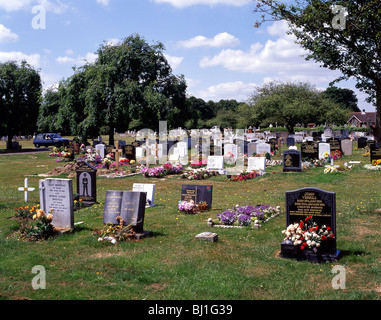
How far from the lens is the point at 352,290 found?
6484mm

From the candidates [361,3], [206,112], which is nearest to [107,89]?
[361,3]

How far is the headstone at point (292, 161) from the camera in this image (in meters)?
21.9

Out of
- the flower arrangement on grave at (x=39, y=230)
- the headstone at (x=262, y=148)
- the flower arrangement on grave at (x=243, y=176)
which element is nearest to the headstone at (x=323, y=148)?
the headstone at (x=262, y=148)

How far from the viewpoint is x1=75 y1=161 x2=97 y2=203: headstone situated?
1460 cm

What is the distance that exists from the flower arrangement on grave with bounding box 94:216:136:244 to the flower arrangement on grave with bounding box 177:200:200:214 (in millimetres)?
3128

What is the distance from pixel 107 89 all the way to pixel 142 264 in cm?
3299

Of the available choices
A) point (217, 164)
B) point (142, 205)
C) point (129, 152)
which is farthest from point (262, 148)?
point (142, 205)

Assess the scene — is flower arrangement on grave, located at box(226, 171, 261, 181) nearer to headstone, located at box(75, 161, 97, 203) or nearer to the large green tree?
headstone, located at box(75, 161, 97, 203)

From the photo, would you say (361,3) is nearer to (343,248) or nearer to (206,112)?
(343,248)

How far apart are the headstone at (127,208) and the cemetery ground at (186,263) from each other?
0.56 metres

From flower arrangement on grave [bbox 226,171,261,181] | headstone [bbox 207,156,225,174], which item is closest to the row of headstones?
flower arrangement on grave [bbox 226,171,261,181]

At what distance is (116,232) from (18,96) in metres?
42.3

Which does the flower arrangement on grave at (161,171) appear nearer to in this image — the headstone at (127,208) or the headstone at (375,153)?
the headstone at (375,153)

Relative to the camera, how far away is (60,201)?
10844 mm
